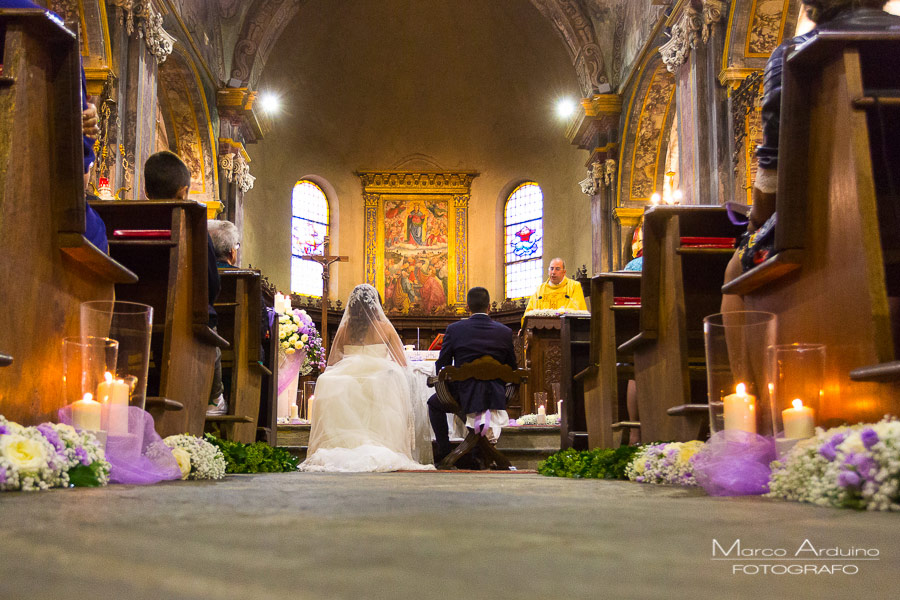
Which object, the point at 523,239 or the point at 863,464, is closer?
the point at 863,464

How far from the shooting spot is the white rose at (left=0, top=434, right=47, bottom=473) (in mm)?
1881

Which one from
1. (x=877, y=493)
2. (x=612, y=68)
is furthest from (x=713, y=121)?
(x=877, y=493)

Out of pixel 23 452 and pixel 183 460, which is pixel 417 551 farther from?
pixel 183 460

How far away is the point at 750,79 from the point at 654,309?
627cm

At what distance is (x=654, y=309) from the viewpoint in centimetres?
369

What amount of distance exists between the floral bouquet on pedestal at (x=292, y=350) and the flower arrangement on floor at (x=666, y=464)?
5083mm

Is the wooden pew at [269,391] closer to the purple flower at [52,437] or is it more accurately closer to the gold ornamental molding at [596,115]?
the purple flower at [52,437]

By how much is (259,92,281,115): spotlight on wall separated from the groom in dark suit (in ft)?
32.1

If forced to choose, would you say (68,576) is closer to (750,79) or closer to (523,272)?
(750,79)

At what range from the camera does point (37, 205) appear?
2.46 m

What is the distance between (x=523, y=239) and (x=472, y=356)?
11.3 metres

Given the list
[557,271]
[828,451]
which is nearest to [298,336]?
[557,271]

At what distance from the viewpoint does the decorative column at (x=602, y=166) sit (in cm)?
1402

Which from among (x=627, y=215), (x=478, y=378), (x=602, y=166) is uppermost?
(x=602, y=166)
